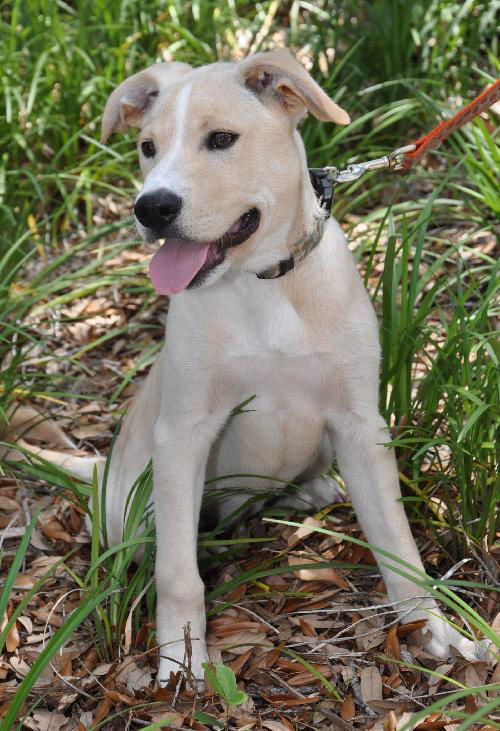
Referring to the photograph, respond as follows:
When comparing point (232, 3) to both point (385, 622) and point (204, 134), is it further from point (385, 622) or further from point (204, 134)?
point (385, 622)

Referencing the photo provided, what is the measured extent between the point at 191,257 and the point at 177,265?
42 mm

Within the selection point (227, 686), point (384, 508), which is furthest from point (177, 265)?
point (227, 686)

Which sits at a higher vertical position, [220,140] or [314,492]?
[220,140]

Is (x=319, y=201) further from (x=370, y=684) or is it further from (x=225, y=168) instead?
(x=370, y=684)

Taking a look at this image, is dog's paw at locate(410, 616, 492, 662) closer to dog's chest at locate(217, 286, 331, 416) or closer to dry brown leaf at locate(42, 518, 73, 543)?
dog's chest at locate(217, 286, 331, 416)

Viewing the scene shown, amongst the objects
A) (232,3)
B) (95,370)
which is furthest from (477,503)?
(232,3)

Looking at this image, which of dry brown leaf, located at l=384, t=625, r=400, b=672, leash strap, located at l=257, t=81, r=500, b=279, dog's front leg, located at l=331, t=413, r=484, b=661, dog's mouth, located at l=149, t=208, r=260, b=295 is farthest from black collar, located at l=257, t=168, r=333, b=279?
dry brown leaf, located at l=384, t=625, r=400, b=672

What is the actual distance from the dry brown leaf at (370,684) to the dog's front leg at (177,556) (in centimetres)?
44

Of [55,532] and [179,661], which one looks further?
[55,532]

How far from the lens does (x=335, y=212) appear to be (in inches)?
188

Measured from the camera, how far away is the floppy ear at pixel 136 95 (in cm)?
278

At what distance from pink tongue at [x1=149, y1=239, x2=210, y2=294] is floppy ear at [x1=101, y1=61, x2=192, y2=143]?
522 millimetres

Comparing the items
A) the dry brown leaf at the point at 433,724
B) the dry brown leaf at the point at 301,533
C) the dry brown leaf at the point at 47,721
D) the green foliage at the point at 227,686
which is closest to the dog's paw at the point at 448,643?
the dry brown leaf at the point at 433,724

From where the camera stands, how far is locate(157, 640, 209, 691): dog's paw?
2.66 meters
